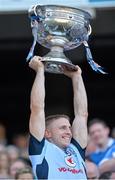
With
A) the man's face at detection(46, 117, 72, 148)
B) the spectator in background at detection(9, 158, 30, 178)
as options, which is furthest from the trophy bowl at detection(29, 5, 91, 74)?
the spectator in background at detection(9, 158, 30, 178)

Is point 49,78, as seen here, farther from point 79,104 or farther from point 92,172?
point 79,104

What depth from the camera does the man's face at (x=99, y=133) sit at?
8.74 metres

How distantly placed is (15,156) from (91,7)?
6.34ft

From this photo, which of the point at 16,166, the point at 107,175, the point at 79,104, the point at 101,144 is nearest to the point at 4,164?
the point at 16,166

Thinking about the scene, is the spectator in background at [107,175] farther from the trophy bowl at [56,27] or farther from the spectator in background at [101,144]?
the trophy bowl at [56,27]

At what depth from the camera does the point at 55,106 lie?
13.8 metres

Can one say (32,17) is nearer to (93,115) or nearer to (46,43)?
(46,43)

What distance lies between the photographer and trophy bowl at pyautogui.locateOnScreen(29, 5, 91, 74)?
19.7ft

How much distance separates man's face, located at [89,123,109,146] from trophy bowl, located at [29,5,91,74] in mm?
2764

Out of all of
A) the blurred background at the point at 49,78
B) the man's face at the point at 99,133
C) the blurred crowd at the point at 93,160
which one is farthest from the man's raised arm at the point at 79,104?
the blurred background at the point at 49,78

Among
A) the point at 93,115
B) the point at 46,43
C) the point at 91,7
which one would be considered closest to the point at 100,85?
the point at 93,115

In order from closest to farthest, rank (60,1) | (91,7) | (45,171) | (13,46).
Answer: (45,171)
(60,1)
(91,7)
(13,46)

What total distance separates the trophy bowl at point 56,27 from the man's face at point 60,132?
413 millimetres

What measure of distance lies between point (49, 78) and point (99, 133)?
504cm
